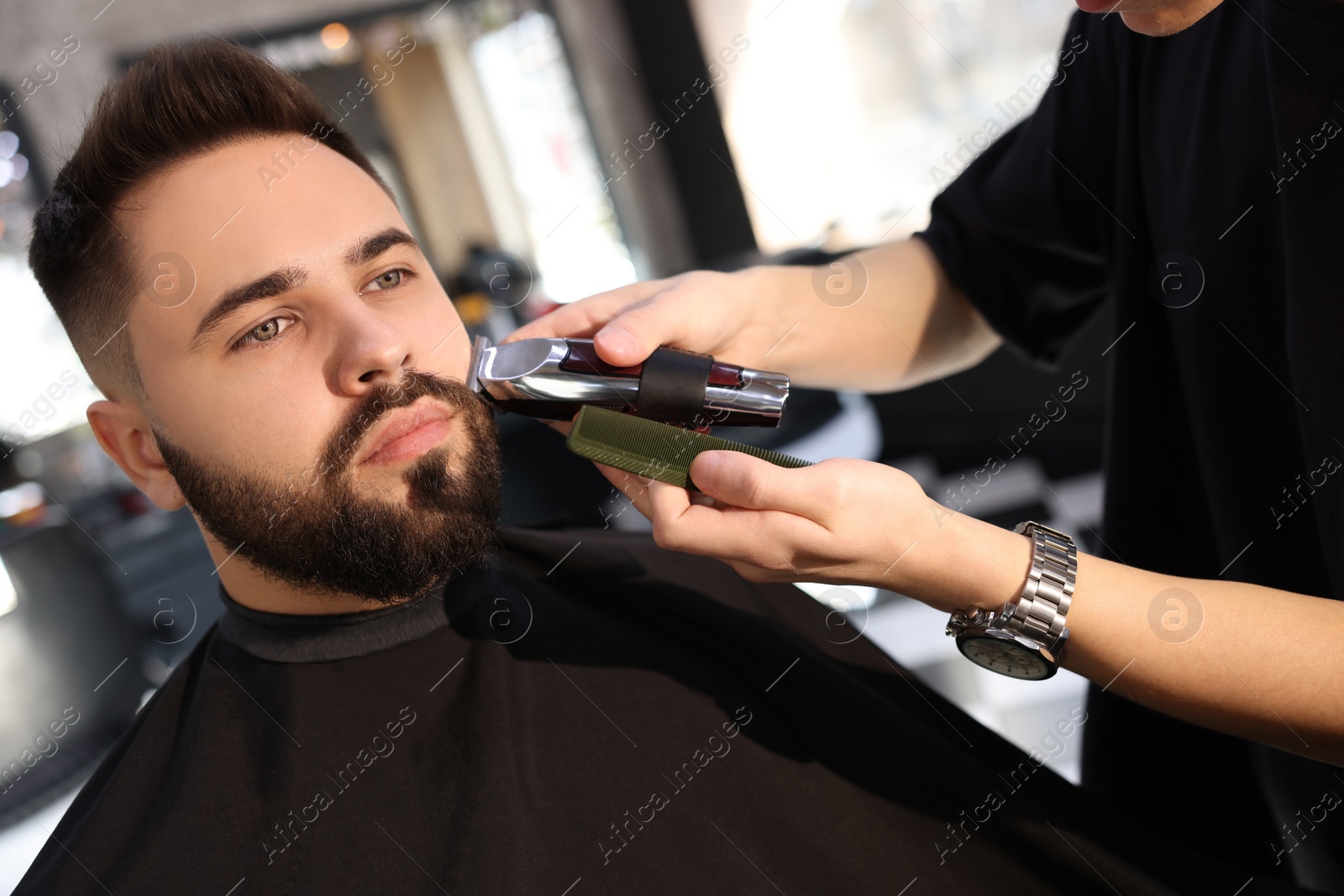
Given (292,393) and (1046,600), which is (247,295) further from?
(1046,600)

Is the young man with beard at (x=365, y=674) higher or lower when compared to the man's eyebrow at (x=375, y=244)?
lower

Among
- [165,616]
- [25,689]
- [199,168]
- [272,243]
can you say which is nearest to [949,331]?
[272,243]

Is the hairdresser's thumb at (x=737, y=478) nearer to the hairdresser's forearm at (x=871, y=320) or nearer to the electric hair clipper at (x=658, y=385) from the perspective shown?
the electric hair clipper at (x=658, y=385)

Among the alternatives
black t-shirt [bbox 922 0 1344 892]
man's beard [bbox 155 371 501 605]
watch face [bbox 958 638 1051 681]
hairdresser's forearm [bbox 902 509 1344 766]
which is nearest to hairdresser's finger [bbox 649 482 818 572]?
hairdresser's forearm [bbox 902 509 1344 766]

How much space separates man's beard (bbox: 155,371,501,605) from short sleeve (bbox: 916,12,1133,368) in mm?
848

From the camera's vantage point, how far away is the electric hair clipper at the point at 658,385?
1095mm

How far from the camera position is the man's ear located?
4.09 ft

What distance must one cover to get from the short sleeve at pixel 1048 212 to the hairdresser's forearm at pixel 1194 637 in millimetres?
584

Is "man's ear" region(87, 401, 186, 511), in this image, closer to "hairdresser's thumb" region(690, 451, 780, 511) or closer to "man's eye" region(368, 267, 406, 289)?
"man's eye" region(368, 267, 406, 289)

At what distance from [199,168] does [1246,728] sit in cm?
140

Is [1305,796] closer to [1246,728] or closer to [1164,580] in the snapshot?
[1246,728]

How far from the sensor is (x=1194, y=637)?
0.91 meters

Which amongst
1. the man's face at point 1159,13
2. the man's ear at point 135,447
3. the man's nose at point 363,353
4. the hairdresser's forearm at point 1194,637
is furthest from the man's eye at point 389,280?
the man's face at point 1159,13

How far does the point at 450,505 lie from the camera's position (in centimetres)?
119
